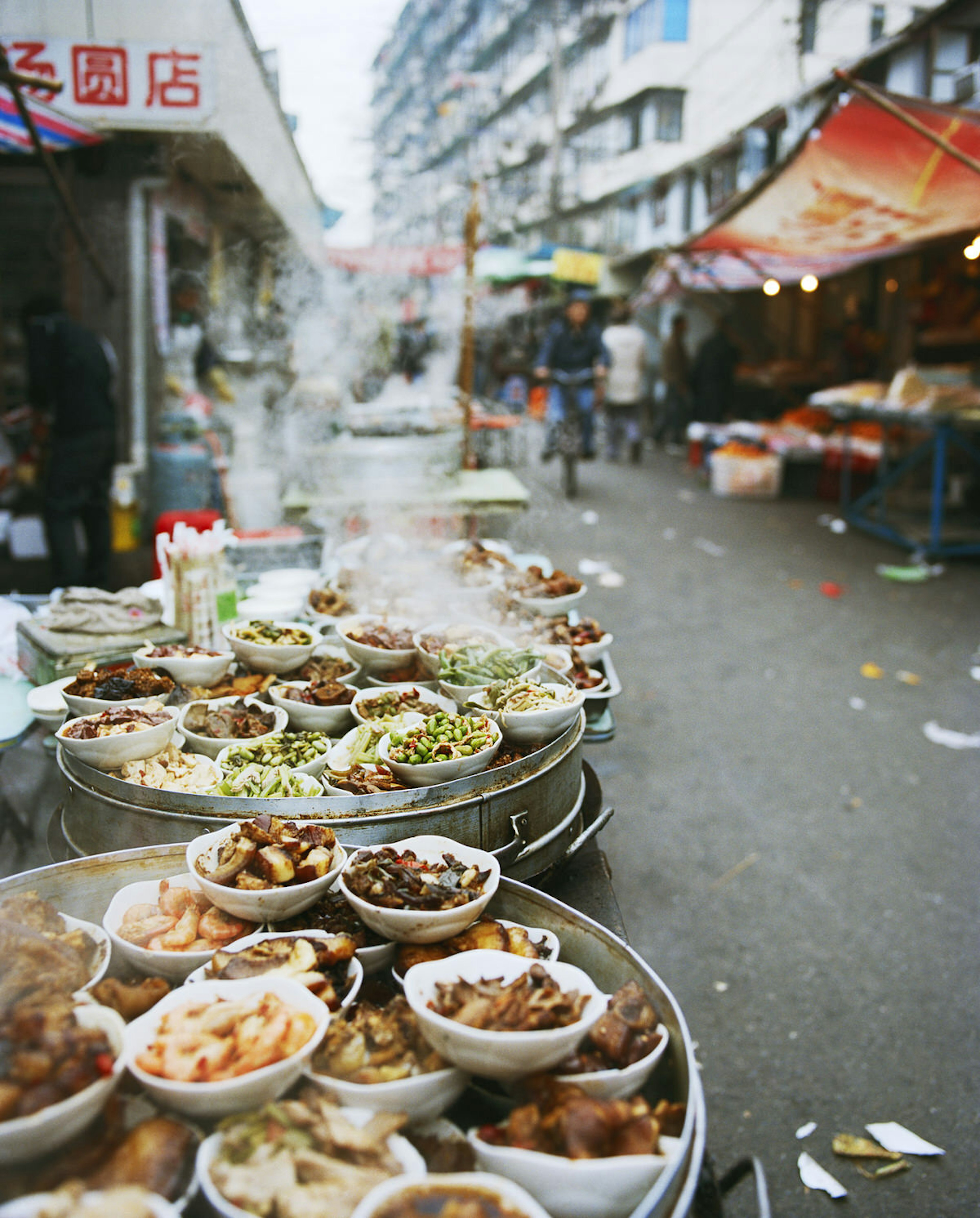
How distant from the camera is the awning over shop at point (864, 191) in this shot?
20.5 ft

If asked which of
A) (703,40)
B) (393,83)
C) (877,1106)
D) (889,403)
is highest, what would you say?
(703,40)

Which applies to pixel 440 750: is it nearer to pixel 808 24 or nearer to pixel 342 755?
pixel 342 755

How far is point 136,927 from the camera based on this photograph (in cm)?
172

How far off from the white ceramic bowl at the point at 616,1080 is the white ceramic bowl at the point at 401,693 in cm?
124

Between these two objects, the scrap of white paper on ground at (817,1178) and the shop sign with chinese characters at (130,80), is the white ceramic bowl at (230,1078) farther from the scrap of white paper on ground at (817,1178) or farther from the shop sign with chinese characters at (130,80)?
the shop sign with chinese characters at (130,80)

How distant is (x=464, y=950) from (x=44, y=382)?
21.3 ft

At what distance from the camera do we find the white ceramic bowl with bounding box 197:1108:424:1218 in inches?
44.4

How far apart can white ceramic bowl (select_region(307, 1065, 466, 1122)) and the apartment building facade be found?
17.3ft

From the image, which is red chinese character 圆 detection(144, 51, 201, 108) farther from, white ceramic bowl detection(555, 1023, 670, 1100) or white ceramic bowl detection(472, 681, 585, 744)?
white ceramic bowl detection(555, 1023, 670, 1100)

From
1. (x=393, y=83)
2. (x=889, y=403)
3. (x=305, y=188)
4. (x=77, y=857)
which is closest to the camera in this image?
(x=77, y=857)

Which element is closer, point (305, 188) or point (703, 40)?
point (305, 188)

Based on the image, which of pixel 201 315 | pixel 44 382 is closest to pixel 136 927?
pixel 44 382

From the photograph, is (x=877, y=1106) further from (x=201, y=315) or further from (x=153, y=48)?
(x=201, y=315)

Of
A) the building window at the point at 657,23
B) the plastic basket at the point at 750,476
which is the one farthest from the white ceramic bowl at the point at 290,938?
the building window at the point at 657,23
